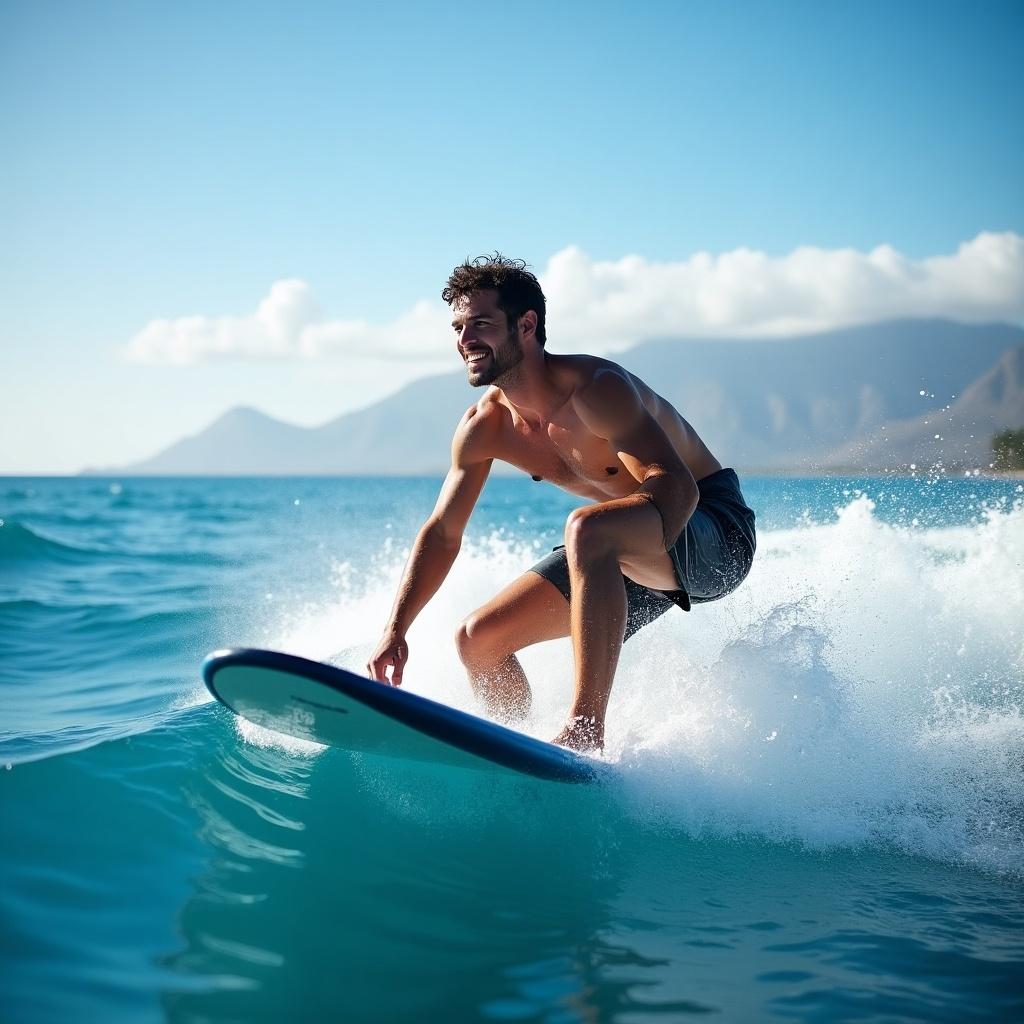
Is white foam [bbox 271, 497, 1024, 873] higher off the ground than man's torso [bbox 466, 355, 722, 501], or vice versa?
man's torso [bbox 466, 355, 722, 501]

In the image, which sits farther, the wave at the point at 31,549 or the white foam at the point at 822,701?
the wave at the point at 31,549

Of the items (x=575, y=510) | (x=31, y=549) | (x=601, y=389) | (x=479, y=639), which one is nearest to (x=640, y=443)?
(x=601, y=389)

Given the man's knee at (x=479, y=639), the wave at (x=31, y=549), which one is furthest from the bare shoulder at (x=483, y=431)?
the wave at (x=31, y=549)

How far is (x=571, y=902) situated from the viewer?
9.90 feet

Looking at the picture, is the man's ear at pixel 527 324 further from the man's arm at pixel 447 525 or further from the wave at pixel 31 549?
the wave at pixel 31 549

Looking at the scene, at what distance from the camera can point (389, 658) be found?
12.2ft

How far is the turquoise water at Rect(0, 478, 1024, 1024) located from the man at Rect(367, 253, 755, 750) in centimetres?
40

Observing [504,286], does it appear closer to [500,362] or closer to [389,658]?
[500,362]

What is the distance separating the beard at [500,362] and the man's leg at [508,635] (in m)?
0.91

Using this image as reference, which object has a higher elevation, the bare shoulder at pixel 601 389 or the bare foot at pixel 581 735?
the bare shoulder at pixel 601 389

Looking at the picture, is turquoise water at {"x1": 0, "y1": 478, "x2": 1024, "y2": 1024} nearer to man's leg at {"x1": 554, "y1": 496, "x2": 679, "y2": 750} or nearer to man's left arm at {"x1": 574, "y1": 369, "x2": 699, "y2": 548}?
man's leg at {"x1": 554, "y1": 496, "x2": 679, "y2": 750}

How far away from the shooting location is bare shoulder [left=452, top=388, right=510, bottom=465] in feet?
13.3

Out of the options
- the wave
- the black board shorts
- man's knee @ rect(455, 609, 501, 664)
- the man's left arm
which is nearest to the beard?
the man's left arm

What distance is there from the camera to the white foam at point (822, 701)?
11.6 feet
